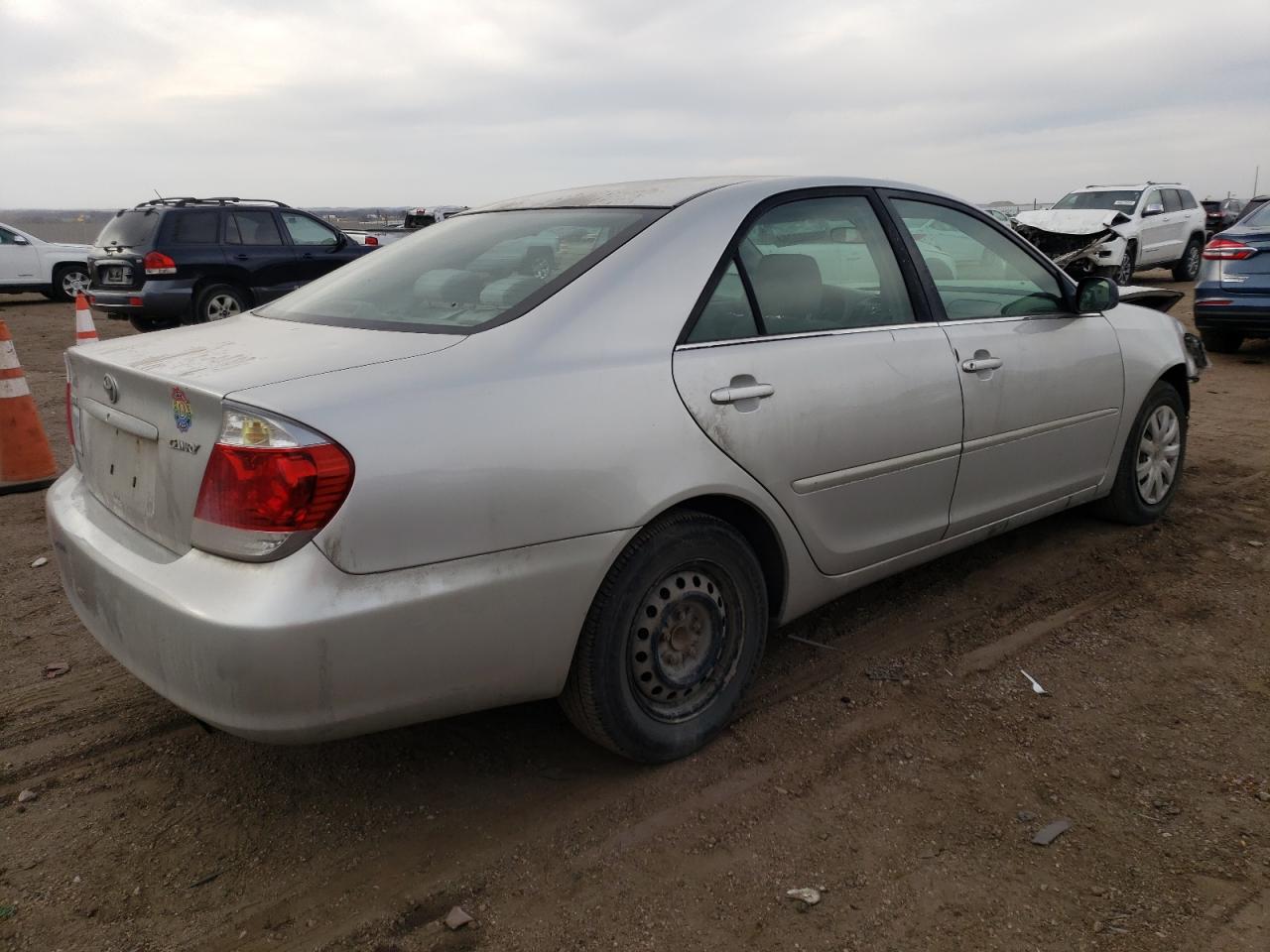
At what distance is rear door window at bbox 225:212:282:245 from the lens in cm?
1241

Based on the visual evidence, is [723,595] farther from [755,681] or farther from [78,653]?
[78,653]

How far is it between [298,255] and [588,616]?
11622mm

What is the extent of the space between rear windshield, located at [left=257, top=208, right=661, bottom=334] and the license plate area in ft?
2.04

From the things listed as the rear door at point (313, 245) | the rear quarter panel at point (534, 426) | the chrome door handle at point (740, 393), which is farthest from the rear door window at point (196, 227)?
the chrome door handle at point (740, 393)

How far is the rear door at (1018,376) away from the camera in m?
3.56

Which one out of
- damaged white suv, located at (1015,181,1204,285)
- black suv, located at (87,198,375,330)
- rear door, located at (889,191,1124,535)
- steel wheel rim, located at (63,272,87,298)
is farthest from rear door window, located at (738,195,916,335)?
steel wheel rim, located at (63,272,87,298)

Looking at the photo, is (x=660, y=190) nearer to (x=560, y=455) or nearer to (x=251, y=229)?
(x=560, y=455)

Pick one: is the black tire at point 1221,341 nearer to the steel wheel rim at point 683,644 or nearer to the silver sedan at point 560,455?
the silver sedan at point 560,455

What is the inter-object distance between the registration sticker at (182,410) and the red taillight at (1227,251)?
9790 millimetres

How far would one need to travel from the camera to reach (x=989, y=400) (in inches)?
141

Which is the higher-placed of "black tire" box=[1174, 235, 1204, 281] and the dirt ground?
"black tire" box=[1174, 235, 1204, 281]

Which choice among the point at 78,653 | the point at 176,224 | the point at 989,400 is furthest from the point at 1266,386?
the point at 176,224

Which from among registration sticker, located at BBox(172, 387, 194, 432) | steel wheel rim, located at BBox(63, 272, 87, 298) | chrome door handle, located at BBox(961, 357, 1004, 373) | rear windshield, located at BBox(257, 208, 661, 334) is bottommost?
steel wheel rim, located at BBox(63, 272, 87, 298)

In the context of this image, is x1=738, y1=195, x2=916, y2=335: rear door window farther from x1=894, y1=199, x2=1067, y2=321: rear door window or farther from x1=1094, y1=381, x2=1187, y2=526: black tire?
x1=1094, y1=381, x2=1187, y2=526: black tire
